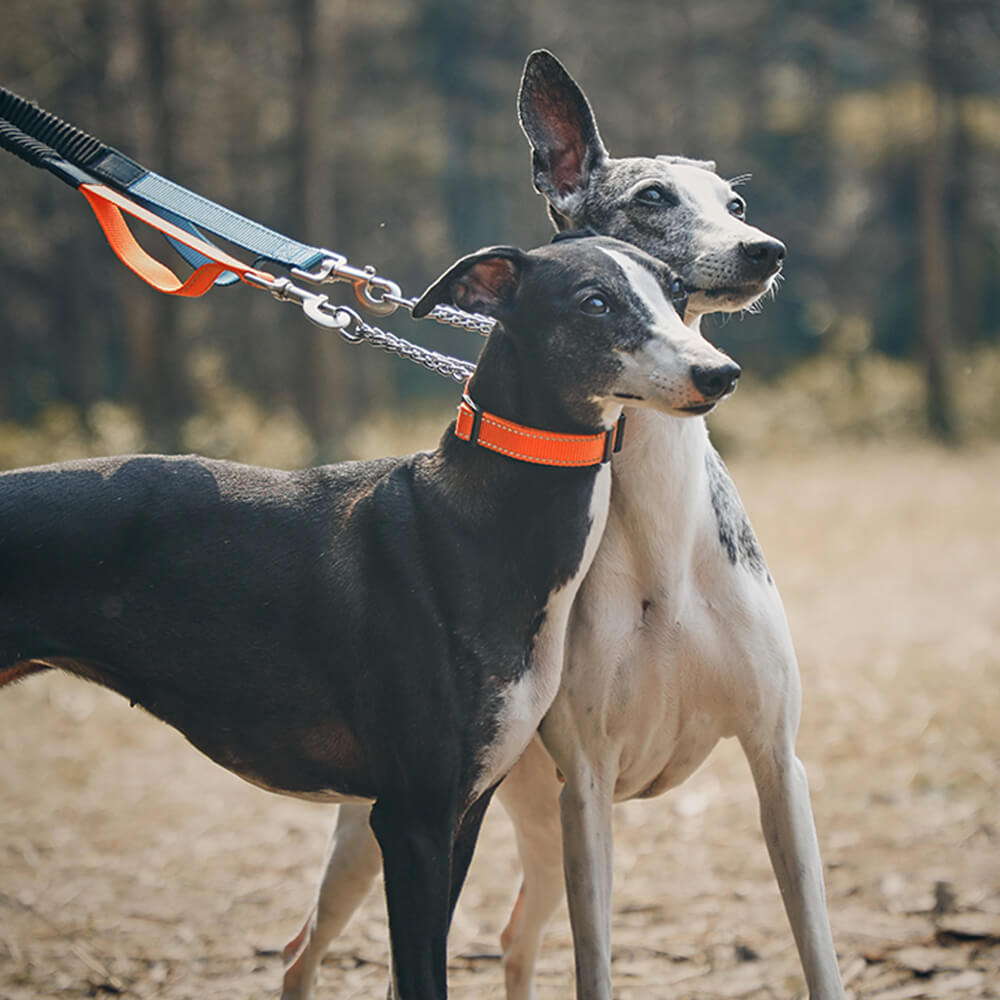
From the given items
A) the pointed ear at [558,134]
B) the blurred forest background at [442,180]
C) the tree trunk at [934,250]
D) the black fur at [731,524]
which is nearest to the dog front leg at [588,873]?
the black fur at [731,524]

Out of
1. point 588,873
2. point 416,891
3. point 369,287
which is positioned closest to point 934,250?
point 369,287

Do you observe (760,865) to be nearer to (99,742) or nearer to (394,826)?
(394,826)

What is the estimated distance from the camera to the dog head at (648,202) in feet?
8.82

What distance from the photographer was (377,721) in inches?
95.1

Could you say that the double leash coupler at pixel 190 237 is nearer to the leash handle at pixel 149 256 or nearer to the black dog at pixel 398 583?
the leash handle at pixel 149 256

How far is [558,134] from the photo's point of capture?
3051mm

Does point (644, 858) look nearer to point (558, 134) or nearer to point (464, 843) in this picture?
point (464, 843)

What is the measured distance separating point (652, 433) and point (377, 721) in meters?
0.94

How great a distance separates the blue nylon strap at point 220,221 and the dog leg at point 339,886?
54.5 inches

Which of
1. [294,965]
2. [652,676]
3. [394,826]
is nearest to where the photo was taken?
[394,826]

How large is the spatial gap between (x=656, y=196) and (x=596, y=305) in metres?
0.62

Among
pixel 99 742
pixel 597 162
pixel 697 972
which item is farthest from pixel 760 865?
pixel 99 742

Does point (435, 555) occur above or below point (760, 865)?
above

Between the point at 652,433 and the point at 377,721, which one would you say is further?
the point at 652,433
